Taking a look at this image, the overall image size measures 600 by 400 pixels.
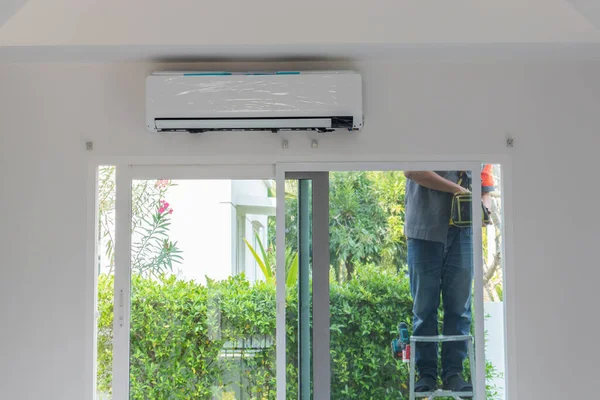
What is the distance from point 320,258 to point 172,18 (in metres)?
1.46

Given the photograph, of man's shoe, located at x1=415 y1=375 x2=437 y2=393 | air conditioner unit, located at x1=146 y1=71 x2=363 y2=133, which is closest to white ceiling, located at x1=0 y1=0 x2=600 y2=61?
air conditioner unit, located at x1=146 y1=71 x2=363 y2=133

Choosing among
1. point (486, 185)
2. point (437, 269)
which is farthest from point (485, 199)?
point (437, 269)

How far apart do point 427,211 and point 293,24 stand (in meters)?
1.24

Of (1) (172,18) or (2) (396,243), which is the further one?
(2) (396,243)

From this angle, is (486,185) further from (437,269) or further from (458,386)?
(458,386)

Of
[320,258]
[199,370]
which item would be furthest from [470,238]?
[199,370]

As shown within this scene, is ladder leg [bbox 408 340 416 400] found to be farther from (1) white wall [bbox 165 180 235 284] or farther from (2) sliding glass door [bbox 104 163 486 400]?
(1) white wall [bbox 165 180 235 284]

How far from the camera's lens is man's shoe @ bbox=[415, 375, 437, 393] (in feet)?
10.6

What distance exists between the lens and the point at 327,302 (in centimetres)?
326

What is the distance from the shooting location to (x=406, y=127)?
3.23 metres

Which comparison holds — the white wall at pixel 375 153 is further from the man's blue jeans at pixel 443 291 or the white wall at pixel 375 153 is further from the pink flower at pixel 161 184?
the man's blue jeans at pixel 443 291
